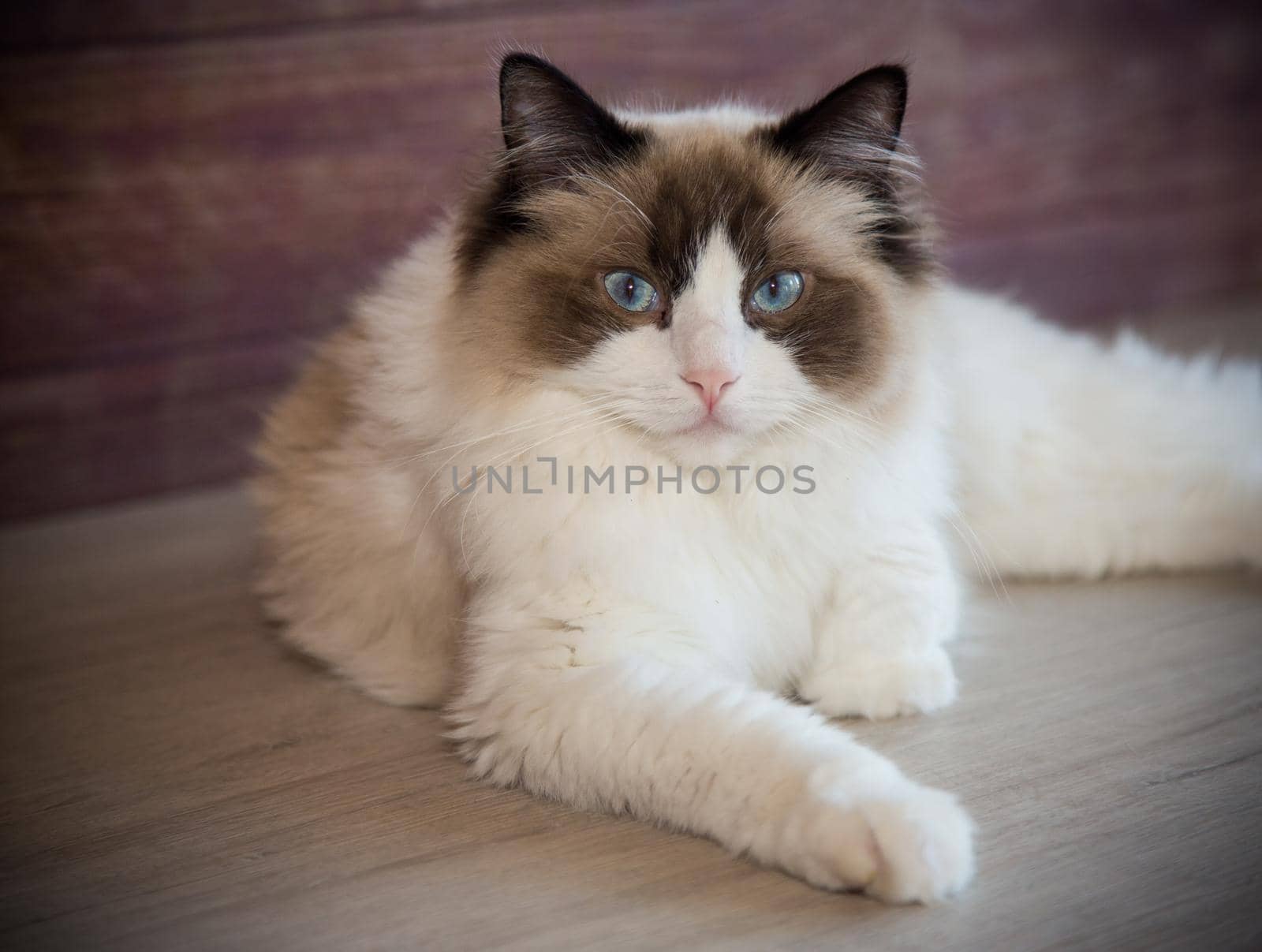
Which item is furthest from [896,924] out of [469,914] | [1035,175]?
[1035,175]

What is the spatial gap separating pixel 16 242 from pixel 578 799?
2.22m

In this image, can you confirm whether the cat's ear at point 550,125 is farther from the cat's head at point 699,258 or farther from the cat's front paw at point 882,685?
the cat's front paw at point 882,685

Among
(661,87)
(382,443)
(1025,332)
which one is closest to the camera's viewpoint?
(382,443)

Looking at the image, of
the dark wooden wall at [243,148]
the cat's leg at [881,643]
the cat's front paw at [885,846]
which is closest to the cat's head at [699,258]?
the cat's leg at [881,643]

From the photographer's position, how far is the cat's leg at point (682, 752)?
1.25 metres

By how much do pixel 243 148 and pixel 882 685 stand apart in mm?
2237

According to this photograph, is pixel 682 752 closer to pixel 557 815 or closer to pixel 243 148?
pixel 557 815

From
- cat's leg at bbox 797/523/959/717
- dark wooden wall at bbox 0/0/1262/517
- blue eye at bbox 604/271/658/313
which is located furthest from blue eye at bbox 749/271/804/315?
dark wooden wall at bbox 0/0/1262/517

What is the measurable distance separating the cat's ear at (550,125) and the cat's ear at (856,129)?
8.7 inches

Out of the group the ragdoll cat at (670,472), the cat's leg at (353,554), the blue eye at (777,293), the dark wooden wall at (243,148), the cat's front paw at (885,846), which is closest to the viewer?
the cat's front paw at (885,846)

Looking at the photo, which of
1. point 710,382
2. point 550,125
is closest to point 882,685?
point 710,382

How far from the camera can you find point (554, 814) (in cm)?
151

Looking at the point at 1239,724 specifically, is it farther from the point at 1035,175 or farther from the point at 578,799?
the point at 1035,175

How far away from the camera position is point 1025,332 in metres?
2.25
